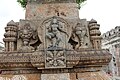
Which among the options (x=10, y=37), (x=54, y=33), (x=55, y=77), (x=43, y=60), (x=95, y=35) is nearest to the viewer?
(x=43, y=60)

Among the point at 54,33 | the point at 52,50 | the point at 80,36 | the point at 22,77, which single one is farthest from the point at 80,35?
the point at 22,77

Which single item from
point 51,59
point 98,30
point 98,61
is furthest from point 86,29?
point 51,59

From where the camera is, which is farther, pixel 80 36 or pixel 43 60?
pixel 80 36

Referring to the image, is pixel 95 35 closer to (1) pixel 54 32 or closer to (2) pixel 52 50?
(1) pixel 54 32

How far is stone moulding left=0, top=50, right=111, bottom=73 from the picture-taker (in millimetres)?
3553

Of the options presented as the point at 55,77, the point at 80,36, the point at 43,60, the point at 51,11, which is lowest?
the point at 55,77

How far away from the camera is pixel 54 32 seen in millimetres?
3830

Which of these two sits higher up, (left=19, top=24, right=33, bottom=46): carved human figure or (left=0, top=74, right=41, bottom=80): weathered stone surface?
(left=19, top=24, right=33, bottom=46): carved human figure

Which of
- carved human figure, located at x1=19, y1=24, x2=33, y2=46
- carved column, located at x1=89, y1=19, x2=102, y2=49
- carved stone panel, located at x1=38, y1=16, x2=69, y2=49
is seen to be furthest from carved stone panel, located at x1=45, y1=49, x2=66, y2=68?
carved column, located at x1=89, y1=19, x2=102, y2=49

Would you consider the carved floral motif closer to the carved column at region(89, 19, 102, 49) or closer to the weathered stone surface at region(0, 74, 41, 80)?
the weathered stone surface at region(0, 74, 41, 80)

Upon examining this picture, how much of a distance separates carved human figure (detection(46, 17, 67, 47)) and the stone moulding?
11.3 inches

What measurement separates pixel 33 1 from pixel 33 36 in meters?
0.93

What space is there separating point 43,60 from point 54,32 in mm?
608

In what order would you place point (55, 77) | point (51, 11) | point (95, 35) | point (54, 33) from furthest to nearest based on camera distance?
point (51, 11), point (95, 35), point (54, 33), point (55, 77)
